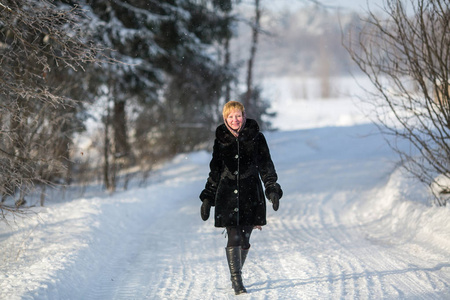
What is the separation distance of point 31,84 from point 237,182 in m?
3.63

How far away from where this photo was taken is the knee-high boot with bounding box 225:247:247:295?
447 cm

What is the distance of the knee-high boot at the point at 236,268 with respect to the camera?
4469mm

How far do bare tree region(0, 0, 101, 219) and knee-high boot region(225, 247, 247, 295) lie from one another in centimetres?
208

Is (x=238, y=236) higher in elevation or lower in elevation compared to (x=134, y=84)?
lower

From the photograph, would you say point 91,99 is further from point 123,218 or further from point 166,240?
point 166,240

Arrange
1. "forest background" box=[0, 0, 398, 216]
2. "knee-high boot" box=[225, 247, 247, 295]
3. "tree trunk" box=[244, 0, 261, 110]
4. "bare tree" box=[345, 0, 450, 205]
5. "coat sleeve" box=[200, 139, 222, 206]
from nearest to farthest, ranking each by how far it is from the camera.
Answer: "knee-high boot" box=[225, 247, 247, 295] < "coat sleeve" box=[200, 139, 222, 206] < "bare tree" box=[345, 0, 450, 205] < "forest background" box=[0, 0, 398, 216] < "tree trunk" box=[244, 0, 261, 110]

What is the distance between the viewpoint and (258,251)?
619 cm

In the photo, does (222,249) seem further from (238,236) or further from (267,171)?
(267,171)

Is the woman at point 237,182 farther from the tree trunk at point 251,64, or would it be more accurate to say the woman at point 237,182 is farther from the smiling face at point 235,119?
the tree trunk at point 251,64

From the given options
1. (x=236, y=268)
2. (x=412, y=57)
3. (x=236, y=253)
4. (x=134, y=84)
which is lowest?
(x=236, y=268)

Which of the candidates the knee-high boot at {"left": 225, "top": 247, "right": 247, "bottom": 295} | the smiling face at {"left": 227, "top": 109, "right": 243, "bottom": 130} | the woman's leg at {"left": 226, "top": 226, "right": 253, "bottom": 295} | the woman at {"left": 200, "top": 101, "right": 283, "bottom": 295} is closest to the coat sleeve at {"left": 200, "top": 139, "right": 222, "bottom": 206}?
the woman at {"left": 200, "top": 101, "right": 283, "bottom": 295}

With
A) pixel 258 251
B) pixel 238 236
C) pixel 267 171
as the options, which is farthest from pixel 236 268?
pixel 258 251

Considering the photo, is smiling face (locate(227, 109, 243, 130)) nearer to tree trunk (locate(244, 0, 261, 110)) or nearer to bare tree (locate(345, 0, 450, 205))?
bare tree (locate(345, 0, 450, 205))

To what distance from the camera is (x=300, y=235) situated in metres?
7.13
